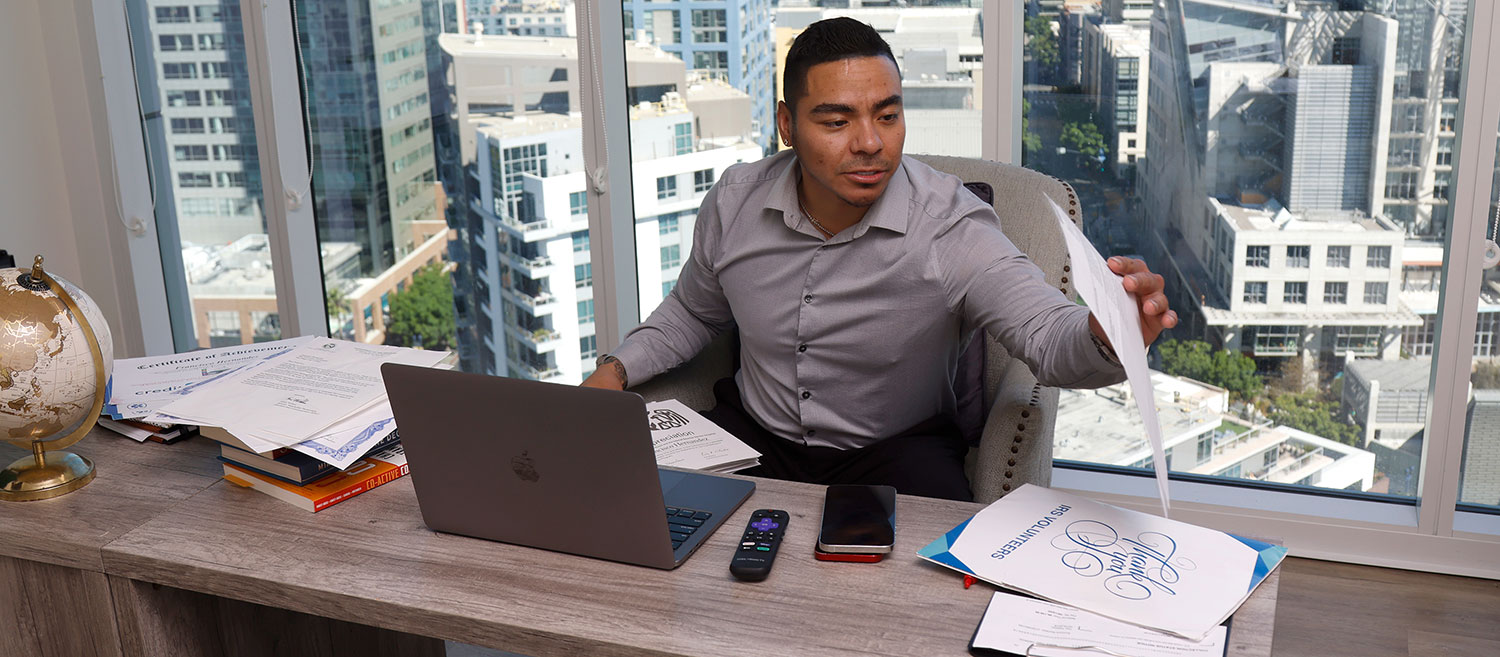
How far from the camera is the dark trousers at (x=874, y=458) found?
185cm

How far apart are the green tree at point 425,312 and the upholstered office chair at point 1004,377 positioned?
1429 millimetres

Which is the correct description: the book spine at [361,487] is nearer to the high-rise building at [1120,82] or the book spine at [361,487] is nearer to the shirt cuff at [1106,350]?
the shirt cuff at [1106,350]

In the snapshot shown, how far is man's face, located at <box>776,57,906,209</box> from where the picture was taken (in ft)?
6.09

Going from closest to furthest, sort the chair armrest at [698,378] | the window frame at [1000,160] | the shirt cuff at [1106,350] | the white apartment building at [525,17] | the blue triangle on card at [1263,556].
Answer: the blue triangle on card at [1263,556] → the shirt cuff at [1106,350] → the chair armrest at [698,378] → the window frame at [1000,160] → the white apartment building at [525,17]

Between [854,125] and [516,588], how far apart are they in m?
→ 0.93

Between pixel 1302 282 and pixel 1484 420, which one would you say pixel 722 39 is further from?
pixel 1484 420

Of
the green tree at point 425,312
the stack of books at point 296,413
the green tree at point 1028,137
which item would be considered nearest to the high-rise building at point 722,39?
the green tree at point 1028,137

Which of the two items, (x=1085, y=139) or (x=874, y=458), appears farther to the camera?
(x=1085, y=139)

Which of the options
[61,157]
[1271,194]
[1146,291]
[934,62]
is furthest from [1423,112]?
[61,157]

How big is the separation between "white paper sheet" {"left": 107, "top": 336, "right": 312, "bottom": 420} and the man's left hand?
1.29 metres

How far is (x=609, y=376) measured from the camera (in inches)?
77.9

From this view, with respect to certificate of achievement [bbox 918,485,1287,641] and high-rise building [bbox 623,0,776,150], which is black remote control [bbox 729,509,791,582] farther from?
high-rise building [bbox 623,0,776,150]

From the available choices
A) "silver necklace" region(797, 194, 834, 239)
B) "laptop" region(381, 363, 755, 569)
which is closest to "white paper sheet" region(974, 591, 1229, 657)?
"laptop" region(381, 363, 755, 569)

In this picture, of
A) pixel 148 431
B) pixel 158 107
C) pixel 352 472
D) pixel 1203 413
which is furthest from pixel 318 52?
pixel 1203 413
